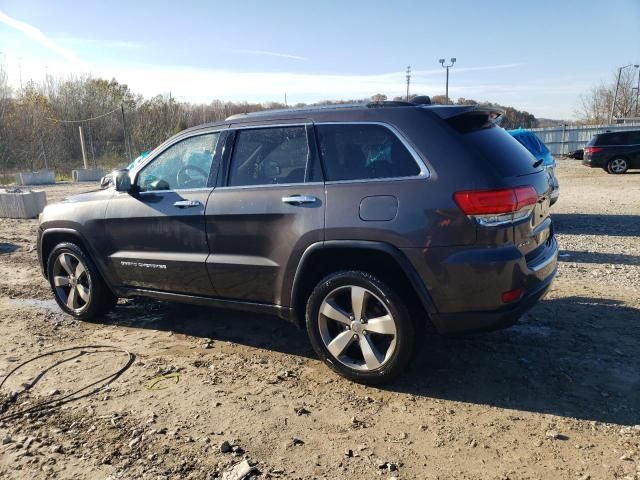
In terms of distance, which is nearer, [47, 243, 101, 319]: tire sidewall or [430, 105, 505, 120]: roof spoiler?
[430, 105, 505, 120]: roof spoiler

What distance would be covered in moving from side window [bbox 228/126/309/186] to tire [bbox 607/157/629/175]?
66.1 ft

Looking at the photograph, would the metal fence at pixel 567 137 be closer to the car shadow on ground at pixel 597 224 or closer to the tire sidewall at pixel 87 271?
the car shadow on ground at pixel 597 224

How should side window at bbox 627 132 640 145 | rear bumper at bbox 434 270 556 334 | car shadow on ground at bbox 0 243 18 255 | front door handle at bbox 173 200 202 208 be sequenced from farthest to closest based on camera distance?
1. side window at bbox 627 132 640 145
2. car shadow on ground at bbox 0 243 18 255
3. front door handle at bbox 173 200 202 208
4. rear bumper at bbox 434 270 556 334

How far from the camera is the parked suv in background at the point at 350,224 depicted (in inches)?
124

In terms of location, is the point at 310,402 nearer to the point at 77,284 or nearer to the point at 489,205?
the point at 489,205

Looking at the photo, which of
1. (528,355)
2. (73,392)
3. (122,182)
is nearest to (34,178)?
(122,182)

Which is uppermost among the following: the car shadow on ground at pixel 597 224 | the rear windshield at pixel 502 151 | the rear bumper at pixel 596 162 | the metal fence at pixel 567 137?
the metal fence at pixel 567 137

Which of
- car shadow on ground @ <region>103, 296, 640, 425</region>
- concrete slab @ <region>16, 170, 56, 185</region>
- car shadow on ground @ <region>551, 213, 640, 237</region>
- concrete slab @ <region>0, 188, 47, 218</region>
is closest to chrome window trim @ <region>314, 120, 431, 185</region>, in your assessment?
car shadow on ground @ <region>103, 296, 640, 425</region>

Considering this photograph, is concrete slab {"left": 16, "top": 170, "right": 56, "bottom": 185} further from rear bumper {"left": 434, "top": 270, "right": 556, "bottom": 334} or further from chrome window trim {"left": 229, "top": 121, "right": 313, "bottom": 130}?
rear bumper {"left": 434, "top": 270, "right": 556, "bottom": 334}

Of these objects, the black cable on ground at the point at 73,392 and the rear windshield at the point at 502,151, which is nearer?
the rear windshield at the point at 502,151

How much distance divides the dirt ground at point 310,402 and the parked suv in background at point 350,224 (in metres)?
0.43

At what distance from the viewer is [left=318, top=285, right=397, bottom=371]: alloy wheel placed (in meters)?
3.46

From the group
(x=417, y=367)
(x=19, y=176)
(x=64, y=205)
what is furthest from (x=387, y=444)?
(x=19, y=176)

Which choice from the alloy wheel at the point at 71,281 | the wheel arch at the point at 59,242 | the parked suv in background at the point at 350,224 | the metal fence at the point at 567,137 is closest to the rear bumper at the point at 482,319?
the parked suv in background at the point at 350,224
